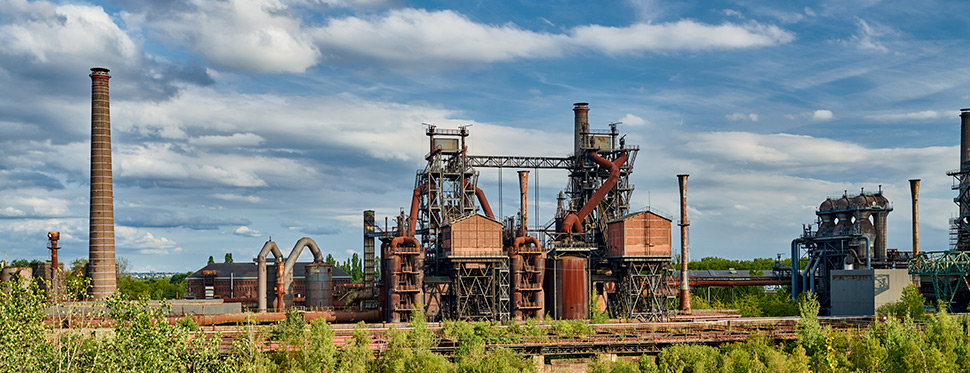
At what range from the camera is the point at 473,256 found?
72438 millimetres

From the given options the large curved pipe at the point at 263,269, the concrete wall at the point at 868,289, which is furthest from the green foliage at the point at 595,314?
the large curved pipe at the point at 263,269

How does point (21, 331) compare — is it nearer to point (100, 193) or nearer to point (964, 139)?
point (100, 193)

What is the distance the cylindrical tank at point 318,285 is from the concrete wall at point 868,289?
46.8 metres

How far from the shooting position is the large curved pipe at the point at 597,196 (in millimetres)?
79125

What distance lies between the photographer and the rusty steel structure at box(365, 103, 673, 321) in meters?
72.5

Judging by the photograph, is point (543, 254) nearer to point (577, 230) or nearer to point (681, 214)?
point (577, 230)

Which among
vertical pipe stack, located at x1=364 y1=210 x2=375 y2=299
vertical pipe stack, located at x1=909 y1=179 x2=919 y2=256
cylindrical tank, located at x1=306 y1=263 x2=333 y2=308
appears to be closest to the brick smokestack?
cylindrical tank, located at x1=306 y1=263 x2=333 y2=308

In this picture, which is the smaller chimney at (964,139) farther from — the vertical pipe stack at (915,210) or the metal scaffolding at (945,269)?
the metal scaffolding at (945,269)

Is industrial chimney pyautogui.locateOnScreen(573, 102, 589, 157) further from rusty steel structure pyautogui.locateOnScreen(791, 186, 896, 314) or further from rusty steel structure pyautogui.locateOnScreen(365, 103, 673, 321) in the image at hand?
rusty steel structure pyautogui.locateOnScreen(791, 186, 896, 314)

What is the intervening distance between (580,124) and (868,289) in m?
30.4

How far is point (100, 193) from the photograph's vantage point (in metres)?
68.2

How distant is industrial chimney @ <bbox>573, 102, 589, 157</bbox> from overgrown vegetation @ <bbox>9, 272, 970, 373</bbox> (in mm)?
28043

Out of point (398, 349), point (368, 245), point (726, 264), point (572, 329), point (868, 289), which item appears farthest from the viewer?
point (726, 264)

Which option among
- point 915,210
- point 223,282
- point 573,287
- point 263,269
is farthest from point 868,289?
point 223,282
